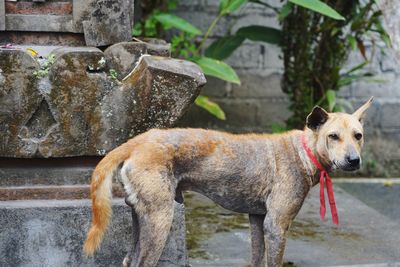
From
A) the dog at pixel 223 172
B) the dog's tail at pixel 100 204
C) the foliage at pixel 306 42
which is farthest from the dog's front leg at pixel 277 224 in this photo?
the foliage at pixel 306 42

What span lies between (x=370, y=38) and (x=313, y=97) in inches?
44.0

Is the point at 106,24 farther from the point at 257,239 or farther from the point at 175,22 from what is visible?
the point at 175,22

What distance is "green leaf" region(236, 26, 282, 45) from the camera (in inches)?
298

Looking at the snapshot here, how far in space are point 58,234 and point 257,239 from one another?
3.51 ft

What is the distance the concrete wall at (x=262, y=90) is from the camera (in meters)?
8.34

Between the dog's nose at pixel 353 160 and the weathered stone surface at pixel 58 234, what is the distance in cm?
107

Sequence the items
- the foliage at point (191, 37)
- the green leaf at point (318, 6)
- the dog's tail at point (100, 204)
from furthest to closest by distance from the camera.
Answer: the foliage at point (191, 37), the green leaf at point (318, 6), the dog's tail at point (100, 204)

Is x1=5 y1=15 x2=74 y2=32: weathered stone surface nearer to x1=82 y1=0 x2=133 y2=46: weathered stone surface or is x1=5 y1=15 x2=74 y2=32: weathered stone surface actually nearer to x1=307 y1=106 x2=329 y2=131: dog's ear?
x1=82 y1=0 x2=133 y2=46: weathered stone surface

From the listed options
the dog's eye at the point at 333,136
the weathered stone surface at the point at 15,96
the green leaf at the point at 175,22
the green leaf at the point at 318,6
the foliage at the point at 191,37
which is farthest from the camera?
the green leaf at the point at 175,22

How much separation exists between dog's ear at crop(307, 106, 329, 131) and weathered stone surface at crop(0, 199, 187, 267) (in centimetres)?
91

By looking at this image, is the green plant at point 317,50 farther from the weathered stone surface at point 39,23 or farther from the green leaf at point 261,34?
the weathered stone surface at point 39,23

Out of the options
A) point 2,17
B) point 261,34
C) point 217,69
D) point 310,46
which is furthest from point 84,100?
point 310,46

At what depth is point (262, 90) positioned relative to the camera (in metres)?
8.48

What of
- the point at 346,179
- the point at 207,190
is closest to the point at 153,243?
the point at 207,190
